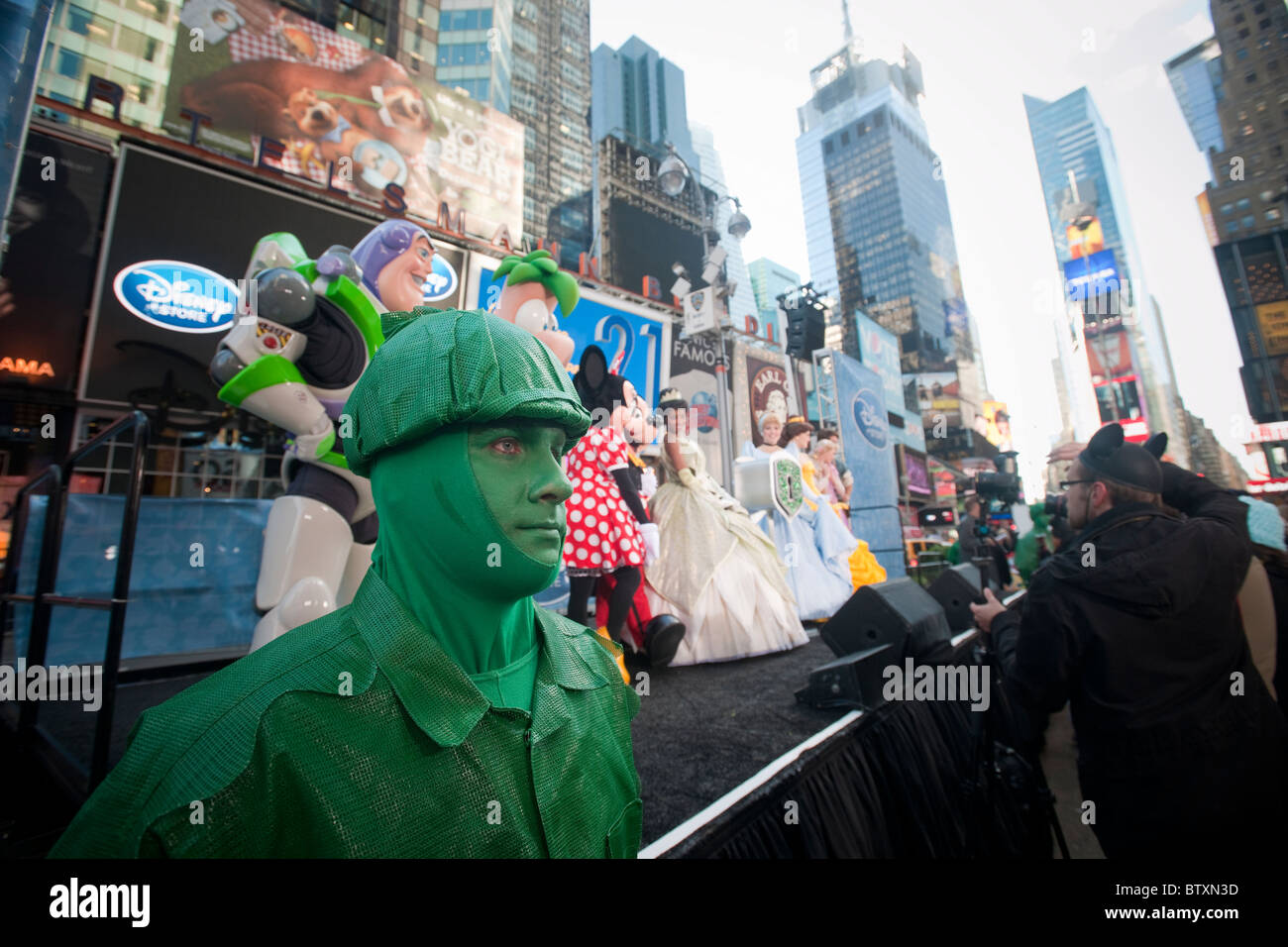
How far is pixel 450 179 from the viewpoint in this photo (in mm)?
10195

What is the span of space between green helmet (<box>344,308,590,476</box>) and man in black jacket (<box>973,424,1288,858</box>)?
1869 mm

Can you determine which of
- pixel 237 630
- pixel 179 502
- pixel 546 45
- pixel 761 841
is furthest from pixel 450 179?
pixel 546 45

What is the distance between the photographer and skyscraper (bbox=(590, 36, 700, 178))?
51.9 m

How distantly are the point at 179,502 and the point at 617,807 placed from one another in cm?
459

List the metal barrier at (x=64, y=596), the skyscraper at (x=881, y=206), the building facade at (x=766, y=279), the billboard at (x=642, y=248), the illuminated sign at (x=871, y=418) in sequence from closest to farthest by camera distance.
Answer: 1. the metal barrier at (x=64, y=596)
2. the illuminated sign at (x=871, y=418)
3. the billboard at (x=642, y=248)
4. the skyscraper at (x=881, y=206)
5. the building facade at (x=766, y=279)

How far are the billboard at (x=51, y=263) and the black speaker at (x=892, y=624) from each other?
317 inches

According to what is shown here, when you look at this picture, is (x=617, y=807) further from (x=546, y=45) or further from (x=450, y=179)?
(x=546, y=45)

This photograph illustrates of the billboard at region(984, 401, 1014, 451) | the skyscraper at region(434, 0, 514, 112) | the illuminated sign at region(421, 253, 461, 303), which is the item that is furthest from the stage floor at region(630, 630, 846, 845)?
the billboard at region(984, 401, 1014, 451)

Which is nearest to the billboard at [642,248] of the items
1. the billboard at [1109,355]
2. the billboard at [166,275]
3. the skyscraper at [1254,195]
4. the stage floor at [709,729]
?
the billboard at [166,275]

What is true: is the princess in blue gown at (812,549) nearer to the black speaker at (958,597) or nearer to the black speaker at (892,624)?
the black speaker at (958,597)

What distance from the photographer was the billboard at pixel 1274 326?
16750mm

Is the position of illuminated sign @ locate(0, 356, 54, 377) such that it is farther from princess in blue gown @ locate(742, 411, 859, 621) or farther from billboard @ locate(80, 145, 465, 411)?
princess in blue gown @ locate(742, 411, 859, 621)

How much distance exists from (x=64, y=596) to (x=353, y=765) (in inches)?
82.7

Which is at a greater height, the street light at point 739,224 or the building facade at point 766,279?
the building facade at point 766,279
